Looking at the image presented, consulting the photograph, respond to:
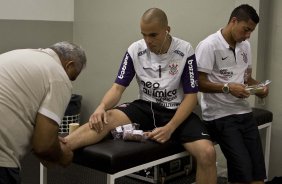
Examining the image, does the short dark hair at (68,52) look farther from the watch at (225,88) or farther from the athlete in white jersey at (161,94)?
the watch at (225,88)

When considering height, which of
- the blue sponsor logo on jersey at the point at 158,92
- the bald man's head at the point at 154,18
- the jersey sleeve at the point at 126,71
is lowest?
the blue sponsor logo on jersey at the point at 158,92

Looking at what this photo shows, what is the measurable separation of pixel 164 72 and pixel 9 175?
1.07 meters

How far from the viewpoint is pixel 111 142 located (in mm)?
2051

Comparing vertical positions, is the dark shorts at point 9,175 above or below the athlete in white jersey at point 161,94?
below

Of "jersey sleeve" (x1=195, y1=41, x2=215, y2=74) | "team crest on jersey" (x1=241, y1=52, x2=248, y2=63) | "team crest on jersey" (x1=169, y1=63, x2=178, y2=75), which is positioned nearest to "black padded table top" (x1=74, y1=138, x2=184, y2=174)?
"team crest on jersey" (x1=169, y1=63, x2=178, y2=75)

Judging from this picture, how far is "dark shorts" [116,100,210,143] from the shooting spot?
2227 millimetres

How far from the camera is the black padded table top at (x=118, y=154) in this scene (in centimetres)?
185

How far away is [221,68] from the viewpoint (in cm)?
243

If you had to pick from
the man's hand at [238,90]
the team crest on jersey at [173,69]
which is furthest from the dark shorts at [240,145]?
the team crest on jersey at [173,69]

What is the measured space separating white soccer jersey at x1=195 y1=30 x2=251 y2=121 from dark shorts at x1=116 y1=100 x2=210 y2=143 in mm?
206

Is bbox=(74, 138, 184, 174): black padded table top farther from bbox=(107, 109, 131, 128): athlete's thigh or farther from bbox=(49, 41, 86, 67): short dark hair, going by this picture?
bbox=(49, 41, 86, 67): short dark hair

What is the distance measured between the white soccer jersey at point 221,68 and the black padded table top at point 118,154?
463 mm

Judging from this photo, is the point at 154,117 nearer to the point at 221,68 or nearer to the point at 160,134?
the point at 160,134

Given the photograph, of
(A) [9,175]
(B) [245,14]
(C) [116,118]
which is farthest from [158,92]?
(A) [9,175]
